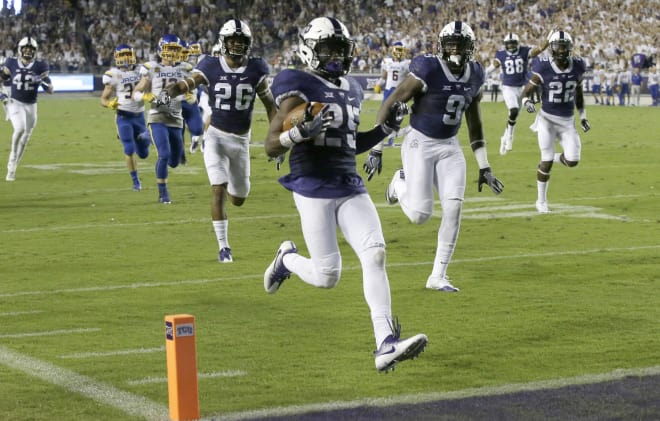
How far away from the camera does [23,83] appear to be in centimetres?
1655

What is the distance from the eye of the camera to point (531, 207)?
13984 millimetres

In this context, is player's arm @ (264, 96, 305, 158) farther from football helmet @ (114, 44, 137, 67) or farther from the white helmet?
football helmet @ (114, 44, 137, 67)

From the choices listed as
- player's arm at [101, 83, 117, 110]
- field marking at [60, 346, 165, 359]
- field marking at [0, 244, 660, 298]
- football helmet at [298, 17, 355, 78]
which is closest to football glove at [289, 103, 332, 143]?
football helmet at [298, 17, 355, 78]

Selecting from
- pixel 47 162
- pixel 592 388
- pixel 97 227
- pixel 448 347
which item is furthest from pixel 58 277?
pixel 47 162

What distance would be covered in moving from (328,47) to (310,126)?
63cm

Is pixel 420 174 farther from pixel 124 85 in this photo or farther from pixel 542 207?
pixel 124 85

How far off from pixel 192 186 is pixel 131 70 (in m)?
1.70

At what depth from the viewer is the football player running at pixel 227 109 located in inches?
413

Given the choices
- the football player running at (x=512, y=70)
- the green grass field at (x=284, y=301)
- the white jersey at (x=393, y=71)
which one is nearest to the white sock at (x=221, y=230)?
the green grass field at (x=284, y=301)

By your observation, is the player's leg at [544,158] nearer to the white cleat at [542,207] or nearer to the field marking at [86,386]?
the white cleat at [542,207]

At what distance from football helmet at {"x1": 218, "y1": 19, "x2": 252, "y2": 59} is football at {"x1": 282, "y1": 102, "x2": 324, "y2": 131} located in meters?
3.95

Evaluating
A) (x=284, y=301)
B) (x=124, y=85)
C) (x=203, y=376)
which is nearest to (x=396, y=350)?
(x=203, y=376)

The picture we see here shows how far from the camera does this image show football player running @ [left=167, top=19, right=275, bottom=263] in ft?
34.4

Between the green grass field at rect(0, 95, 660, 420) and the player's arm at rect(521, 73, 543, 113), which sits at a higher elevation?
the player's arm at rect(521, 73, 543, 113)
